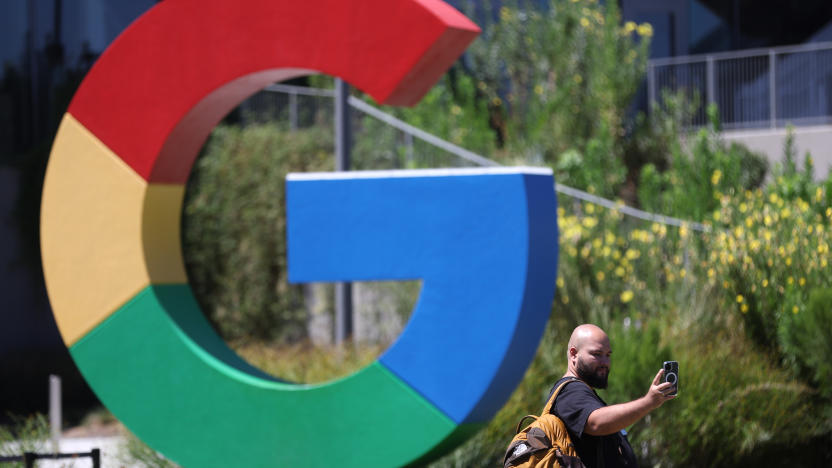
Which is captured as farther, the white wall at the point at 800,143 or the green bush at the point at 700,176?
the white wall at the point at 800,143

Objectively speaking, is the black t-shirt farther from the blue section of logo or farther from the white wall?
the white wall

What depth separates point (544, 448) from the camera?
11.4 feet

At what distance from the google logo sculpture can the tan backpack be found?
7.31 feet

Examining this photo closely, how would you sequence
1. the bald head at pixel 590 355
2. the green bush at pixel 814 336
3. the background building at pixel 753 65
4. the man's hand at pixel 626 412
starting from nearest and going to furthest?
the man's hand at pixel 626 412, the bald head at pixel 590 355, the green bush at pixel 814 336, the background building at pixel 753 65

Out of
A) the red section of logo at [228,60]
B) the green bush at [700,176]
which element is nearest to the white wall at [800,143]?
the green bush at [700,176]

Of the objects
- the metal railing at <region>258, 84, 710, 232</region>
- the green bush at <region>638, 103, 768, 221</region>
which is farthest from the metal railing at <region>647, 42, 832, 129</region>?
the metal railing at <region>258, 84, 710, 232</region>

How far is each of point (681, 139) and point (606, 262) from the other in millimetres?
4689

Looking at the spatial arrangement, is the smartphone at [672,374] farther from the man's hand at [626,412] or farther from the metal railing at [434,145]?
the metal railing at [434,145]

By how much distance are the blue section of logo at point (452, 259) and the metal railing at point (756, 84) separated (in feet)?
28.4

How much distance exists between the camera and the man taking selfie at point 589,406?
11.4ft

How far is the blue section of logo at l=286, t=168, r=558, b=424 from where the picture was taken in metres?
5.83

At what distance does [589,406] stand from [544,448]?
0.69 feet

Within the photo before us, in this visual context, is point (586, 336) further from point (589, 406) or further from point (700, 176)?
point (700, 176)

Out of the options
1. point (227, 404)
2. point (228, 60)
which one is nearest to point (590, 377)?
point (227, 404)
